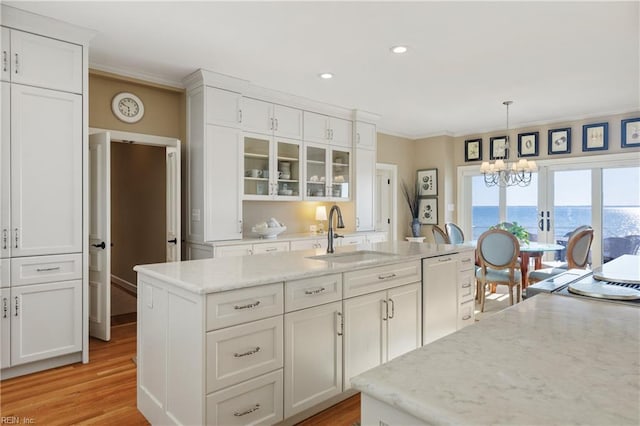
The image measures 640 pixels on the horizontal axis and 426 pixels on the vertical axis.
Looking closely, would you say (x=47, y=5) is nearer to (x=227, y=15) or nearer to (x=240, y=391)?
(x=227, y=15)

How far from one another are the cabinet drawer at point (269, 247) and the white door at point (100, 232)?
4.70ft

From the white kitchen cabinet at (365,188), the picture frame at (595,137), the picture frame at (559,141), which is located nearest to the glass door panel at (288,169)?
the white kitchen cabinet at (365,188)

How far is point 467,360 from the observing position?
90 centimetres

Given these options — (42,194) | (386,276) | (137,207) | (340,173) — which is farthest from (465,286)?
(137,207)

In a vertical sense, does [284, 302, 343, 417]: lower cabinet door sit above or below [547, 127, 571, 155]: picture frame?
below

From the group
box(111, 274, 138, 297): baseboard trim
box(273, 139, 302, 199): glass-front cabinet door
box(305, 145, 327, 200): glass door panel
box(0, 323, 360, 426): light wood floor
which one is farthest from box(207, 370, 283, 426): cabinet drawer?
box(111, 274, 138, 297): baseboard trim

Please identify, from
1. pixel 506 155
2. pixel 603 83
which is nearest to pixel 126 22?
pixel 603 83

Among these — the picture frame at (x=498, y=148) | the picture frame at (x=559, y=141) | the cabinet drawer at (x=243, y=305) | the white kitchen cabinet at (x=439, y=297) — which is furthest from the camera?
the picture frame at (x=498, y=148)

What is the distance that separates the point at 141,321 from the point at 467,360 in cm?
189

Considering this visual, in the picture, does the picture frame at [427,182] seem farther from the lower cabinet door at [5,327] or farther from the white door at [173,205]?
the lower cabinet door at [5,327]

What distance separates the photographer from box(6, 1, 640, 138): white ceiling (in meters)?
2.78

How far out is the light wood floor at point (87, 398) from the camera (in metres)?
2.26

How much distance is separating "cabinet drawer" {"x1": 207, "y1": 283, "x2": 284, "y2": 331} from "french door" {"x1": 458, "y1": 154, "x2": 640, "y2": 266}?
223 inches

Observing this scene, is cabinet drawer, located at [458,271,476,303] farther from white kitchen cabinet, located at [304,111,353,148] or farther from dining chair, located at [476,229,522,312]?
white kitchen cabinet, located at [304,111,353,148]
